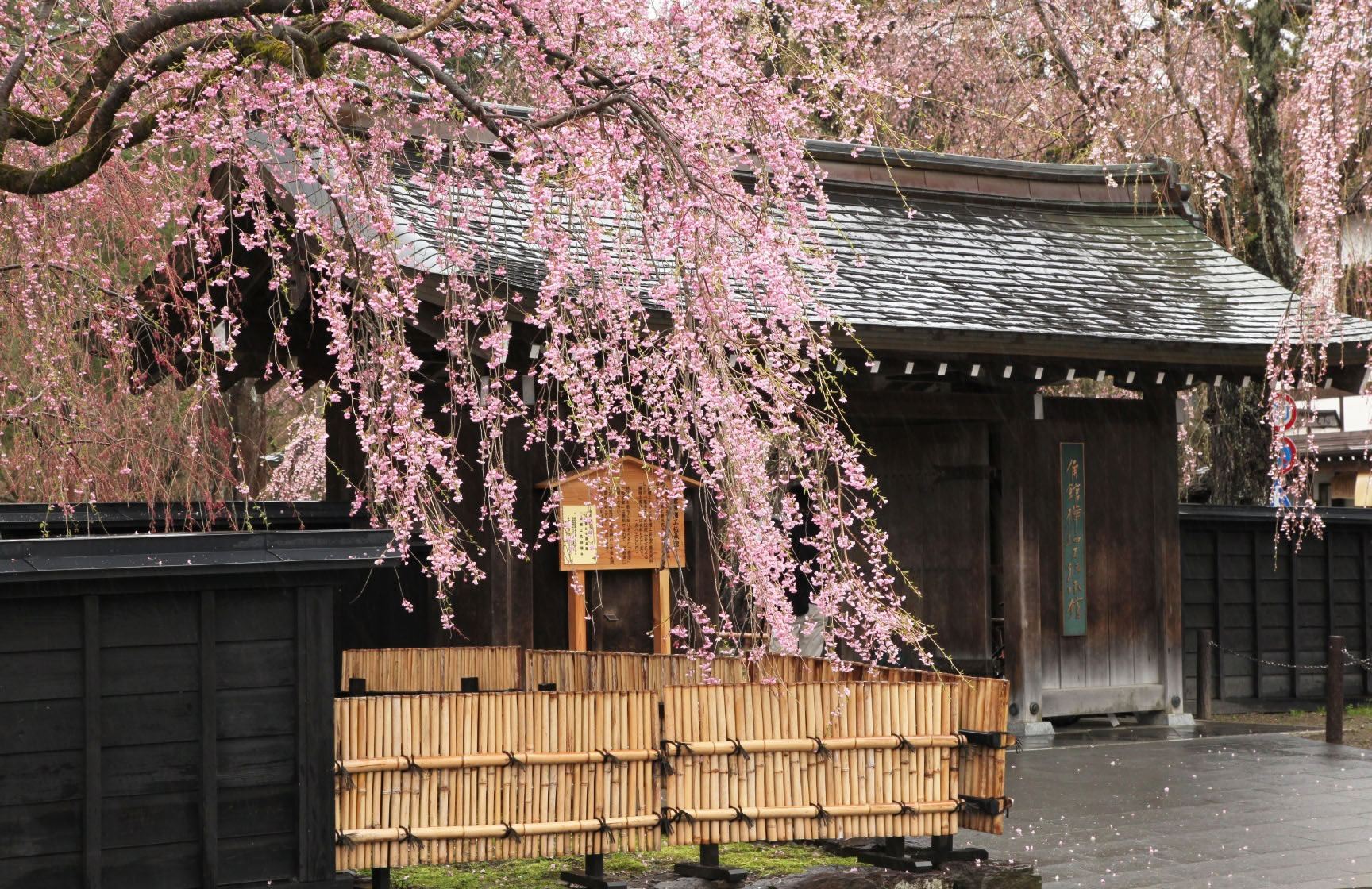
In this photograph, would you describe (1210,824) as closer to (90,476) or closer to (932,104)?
(90,476)

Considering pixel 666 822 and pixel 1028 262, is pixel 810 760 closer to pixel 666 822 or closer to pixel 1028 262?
pixel 666 822

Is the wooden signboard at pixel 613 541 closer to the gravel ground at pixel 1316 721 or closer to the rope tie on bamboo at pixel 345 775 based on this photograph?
the rope tie on bamboo at pixel 345 775

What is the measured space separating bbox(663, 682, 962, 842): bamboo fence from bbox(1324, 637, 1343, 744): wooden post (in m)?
6.28

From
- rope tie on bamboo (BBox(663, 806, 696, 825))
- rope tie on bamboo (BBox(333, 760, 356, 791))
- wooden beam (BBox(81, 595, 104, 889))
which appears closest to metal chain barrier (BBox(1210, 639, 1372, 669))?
rope tie on bamboo (BBox(663, 806, 696, 825))

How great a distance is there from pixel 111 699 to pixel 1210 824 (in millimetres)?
6080

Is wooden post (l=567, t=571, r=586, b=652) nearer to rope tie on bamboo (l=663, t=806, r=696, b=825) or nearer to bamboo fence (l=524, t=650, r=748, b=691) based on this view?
bamboo fence (l=524, t=650, r=748, b=691)

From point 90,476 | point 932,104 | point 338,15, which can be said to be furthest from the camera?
point 932,104

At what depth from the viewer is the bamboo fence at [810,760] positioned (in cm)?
629

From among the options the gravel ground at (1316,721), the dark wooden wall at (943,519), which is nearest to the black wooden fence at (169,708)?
the dark wooden wall at (943,519)

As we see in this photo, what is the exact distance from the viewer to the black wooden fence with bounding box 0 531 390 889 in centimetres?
495

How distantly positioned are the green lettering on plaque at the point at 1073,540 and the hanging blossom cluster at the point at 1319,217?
5.56 feet

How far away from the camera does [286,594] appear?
17.7 feet

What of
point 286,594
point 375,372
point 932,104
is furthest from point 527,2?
point 932,104

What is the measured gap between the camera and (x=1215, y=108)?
55.1ft
